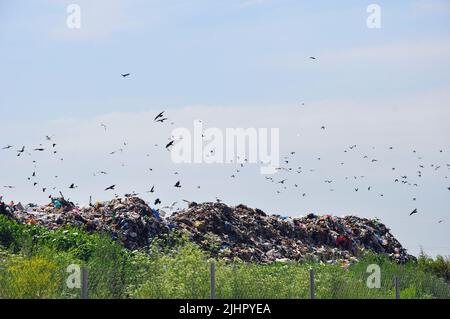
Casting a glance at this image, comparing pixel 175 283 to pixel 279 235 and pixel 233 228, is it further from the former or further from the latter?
pixel 279 235

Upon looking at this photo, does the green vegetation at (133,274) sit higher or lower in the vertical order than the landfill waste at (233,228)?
lower

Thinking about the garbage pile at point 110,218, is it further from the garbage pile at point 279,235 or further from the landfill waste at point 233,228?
the garbage pile at point 279,235

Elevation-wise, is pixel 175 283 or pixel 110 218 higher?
pixel 110 218

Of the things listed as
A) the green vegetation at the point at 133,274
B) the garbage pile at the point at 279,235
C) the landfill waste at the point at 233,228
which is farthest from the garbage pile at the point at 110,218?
the green vegetation at the point at 133,274

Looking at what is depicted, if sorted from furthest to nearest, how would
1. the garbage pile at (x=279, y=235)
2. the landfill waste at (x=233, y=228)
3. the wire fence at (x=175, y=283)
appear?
the garbage pile at (x=279, y=235)
the landfill waste at (x=233, y=228)
the wire fence at (x=175, y=283)

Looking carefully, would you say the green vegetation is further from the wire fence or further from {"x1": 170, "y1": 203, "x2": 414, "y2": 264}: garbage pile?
{"x1": 170, "y1": 203, "x2": 414, "y2": 264}: garbage pile

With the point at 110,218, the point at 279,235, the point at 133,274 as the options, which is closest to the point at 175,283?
the point at 133,274

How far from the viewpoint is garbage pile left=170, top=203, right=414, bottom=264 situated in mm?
27250

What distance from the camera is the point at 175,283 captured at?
17.9 m

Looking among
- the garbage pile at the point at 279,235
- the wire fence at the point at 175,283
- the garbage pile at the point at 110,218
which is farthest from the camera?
the garbage pile at the point at 279,235

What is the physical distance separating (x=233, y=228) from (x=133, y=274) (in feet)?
30.8

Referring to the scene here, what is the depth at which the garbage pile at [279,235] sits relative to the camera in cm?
2725

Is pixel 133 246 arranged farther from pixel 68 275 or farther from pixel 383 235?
pixel 383 235

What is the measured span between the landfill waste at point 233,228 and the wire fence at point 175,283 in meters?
4.58
